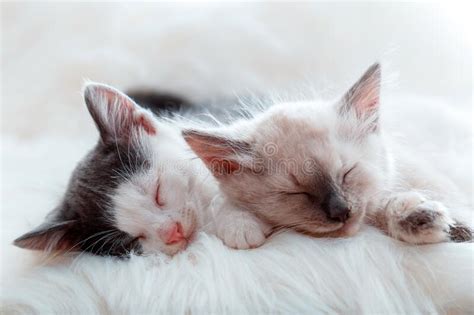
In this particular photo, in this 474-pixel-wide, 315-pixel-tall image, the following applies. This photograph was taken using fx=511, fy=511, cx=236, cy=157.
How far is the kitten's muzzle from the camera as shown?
713 mm

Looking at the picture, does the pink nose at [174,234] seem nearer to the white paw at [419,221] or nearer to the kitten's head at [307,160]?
the kitten's head at [307,160]

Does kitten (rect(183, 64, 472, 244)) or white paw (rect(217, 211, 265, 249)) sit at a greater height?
kitten (rect(183, 64, 472, 244))

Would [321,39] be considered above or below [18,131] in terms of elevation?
above

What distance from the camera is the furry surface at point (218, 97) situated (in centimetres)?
67

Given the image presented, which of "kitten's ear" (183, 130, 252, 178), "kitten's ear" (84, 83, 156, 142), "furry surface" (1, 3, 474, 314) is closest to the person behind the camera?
"furry surface" (1, 3, 474, 314)

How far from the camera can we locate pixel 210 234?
79 cm

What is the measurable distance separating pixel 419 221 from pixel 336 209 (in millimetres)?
112

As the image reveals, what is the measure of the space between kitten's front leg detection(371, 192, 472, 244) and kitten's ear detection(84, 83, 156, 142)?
1.58 feet

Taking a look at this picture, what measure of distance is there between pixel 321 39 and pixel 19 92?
0.83m

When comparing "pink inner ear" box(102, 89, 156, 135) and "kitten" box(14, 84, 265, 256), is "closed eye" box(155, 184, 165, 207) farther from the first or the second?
"pink inner ear" box(102, 89, 156, 135)

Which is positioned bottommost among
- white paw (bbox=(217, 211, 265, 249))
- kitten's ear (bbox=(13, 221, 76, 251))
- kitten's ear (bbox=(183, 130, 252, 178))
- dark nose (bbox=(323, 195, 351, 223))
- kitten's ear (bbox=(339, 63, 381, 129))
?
kitten's ear (bbox=(13, 221, 76, 251))

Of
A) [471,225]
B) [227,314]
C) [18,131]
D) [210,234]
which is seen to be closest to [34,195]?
[18,131]

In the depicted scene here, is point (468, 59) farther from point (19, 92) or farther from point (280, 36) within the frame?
point (19, 92)

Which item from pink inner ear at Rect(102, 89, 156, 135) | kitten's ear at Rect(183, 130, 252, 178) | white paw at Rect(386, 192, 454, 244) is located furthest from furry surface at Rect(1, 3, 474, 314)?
pink inner ear at Rect(102, 89, 156, 135)
